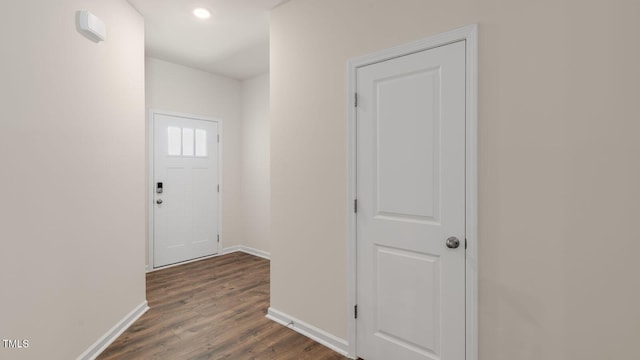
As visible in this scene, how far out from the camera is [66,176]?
1.96 m

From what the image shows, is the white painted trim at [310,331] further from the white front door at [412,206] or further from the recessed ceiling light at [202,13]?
the recessed ceiling light at [202,13]

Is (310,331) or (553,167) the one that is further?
(310,331)

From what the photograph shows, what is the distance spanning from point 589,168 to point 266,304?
2.80 metres

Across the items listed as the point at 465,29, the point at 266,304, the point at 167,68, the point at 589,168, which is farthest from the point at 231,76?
the point at 589,168

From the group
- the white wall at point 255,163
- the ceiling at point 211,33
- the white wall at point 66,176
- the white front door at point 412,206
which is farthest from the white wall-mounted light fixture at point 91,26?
the white wall at point 255,163

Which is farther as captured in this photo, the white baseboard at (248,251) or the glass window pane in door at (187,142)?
the white baseboard at (248,251)

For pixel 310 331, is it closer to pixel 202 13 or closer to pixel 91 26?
pixel 91 26

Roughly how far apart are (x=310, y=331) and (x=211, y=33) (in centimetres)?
322

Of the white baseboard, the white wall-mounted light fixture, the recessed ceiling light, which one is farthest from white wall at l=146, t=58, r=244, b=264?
the white wall-mounted light fixture

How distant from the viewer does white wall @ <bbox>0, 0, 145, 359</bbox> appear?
5.15 ft

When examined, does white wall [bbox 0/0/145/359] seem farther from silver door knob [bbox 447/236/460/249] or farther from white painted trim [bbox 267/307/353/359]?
silver door knob [bbox 447/236/460/249]

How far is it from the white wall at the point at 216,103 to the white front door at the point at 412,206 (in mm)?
3251

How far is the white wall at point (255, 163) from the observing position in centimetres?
475

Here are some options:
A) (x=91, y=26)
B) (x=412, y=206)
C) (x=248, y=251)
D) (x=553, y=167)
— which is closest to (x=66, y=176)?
(x=91, y=26)
